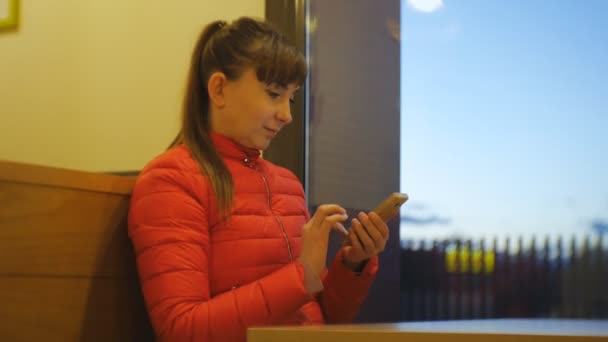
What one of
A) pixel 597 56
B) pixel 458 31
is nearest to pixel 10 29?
pixel 458 31

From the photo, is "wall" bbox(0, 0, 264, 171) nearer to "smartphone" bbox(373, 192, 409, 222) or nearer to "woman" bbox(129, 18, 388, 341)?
"woman" bbox(129, 18, 388, 341)

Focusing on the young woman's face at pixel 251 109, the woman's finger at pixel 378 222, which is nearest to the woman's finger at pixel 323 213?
the woman's finger at pixel 378 222

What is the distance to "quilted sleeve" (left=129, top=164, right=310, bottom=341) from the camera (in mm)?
1085

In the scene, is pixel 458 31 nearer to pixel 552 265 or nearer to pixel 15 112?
pixel 552 265

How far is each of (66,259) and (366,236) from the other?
0.46 metres

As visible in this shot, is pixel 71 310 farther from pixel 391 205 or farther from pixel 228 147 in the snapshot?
pixel 391 205

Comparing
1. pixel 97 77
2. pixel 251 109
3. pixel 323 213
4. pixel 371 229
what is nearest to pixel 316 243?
pixel 323 213

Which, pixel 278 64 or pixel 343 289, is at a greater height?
pixel 278 64

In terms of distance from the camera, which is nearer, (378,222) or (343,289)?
(378,222)

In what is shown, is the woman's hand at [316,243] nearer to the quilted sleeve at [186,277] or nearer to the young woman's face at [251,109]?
the quilted sleeve at [186,277]

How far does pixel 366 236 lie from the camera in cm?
127

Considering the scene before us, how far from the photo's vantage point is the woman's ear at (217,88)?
4.25 feet

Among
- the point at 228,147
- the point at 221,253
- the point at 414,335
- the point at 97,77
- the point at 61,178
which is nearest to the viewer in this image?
the point at 414,335

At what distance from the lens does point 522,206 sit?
86.0 inches
